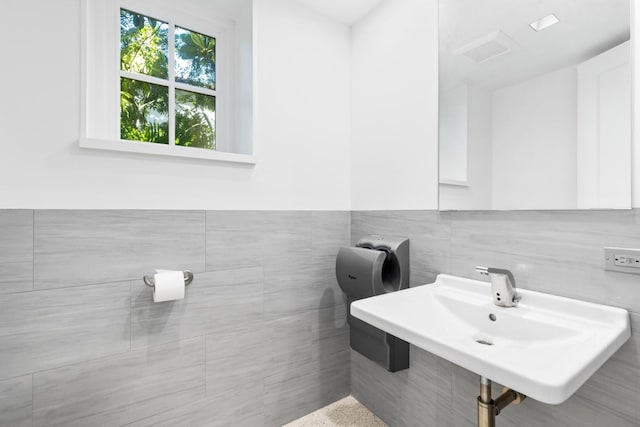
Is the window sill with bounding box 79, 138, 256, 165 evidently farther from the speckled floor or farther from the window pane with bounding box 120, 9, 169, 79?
the speckled floor

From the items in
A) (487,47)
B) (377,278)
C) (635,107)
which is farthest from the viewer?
(377,278)

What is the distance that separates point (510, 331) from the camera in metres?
1.04

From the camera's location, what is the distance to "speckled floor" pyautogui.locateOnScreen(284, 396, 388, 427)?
163 cm

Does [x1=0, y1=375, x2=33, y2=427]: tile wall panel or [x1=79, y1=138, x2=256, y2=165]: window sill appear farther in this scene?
[x1=79, y1=138, x2=256, y2=165]: window sill

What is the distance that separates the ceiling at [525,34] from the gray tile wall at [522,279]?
0.54m

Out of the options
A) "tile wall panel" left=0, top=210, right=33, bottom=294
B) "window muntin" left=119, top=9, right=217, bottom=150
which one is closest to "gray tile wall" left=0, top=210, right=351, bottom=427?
"tile wall panel" left=0, top=210, right=33, bottom=294

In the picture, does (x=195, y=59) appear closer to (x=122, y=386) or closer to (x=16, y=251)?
(x=16, y=251)

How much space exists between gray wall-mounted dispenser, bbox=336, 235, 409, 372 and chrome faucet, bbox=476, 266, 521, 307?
0.42 meters

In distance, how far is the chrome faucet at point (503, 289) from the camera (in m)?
1.07

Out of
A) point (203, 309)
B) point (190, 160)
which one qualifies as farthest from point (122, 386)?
point (190, 160)

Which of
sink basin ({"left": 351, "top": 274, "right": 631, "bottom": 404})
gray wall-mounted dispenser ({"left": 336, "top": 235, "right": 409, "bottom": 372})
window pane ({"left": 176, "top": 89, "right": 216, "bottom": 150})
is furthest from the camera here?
window pane ({"left": 176, "top": 89, "right": 216, "bottom": 150})

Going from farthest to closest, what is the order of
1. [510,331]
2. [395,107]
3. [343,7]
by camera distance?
[343,7] → [395,107] → [510,331]

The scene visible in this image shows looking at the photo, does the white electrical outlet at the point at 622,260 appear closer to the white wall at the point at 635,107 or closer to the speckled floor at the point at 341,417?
the white wall at the point at 635,107

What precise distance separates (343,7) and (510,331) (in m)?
1.78
